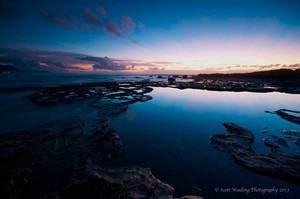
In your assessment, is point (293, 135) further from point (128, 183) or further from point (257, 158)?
point (128, 183)

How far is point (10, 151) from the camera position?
7422 millimetres

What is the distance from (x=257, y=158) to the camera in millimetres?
7133

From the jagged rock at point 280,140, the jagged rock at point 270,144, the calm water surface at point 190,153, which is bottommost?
the calm water surface at point 190,153

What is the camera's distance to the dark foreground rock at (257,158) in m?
6.16

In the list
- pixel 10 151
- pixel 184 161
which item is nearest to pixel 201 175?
pixel 184 161

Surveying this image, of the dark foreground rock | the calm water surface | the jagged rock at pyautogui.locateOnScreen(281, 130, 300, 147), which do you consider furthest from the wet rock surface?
the jagged rock at pyautogui.locateOnScreen(281, 130, 300, 147)

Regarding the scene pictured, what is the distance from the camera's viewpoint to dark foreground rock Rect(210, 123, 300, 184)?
616 centimetres

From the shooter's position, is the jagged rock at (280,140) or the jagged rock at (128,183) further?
the jagged rock at (280,140)

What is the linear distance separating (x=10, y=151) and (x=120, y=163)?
230 inches

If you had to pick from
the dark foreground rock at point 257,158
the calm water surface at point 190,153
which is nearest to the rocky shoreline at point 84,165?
the dark foreground rock at point 257,158

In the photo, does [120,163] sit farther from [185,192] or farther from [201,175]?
[201,175]

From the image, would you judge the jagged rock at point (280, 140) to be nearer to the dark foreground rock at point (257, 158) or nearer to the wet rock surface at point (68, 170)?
the dark foreground rock at point (257, 158)

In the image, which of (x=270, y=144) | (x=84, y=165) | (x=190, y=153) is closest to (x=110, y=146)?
(x=84, y=165)

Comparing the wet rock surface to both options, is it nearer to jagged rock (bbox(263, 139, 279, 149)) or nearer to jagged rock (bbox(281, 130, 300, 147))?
jagged rock (bbox(263, 139, 279, 149))
